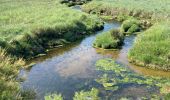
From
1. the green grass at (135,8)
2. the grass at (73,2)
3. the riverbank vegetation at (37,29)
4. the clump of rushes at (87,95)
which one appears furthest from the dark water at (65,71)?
the grass at (73,2)

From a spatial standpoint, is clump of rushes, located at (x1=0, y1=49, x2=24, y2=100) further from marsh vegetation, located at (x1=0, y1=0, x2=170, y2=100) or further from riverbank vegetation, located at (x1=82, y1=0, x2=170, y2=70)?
riverbank vegetation, located at (x1=82, y1=0, x2=170, y2=70)

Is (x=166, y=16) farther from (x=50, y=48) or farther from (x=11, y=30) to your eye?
(x=11, y=30)

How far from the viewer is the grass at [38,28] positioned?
3453 centimetres

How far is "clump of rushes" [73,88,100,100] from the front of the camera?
931 inches

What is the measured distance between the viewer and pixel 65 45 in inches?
1558

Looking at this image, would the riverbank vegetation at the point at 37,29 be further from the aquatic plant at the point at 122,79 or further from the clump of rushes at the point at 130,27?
the aquatic plant at the point at 122,79

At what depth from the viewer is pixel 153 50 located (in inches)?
1252

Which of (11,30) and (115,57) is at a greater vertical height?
(11,30)

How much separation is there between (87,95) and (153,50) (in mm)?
10142

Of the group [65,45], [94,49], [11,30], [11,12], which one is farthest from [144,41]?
[11,12]

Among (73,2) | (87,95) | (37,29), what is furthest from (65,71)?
(73,2)

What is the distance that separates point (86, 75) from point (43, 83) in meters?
3.70

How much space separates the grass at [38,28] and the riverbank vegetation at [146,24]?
5730mm

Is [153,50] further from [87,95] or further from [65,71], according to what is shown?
[87,95]
